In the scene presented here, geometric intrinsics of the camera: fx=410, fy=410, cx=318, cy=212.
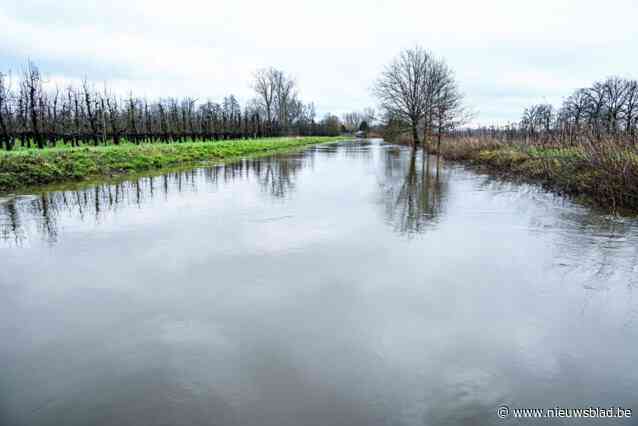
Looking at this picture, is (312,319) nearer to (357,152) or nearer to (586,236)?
(586,236)

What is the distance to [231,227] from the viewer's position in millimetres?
6926

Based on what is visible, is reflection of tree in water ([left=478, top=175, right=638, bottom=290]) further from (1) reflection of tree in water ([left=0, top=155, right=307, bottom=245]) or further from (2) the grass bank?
(2) the grass bank

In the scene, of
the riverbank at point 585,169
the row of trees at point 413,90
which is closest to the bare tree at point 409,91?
the row of trees at point 413,90

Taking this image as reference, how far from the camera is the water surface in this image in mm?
2547

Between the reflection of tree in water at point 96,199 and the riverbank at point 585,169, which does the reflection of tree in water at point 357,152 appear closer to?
the riverbank at point 585,169

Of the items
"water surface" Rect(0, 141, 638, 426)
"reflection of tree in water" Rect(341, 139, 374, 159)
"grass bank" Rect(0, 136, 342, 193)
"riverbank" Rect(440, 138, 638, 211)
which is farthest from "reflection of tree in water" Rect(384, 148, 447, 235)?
"reflection of tree in water" Rect(341, 139, 374, 159)

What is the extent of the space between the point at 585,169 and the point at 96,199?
11874mm

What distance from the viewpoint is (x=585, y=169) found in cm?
1018

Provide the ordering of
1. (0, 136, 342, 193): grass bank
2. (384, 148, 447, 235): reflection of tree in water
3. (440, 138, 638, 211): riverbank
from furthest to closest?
1. (0, 136, 342, 193): grass bank
2. (440, 138, 638, 211): riverbank
3. (384, 148, 447, 235): reflection of tree in water

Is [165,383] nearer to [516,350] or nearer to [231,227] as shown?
[516,350]

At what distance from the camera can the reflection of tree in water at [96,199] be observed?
694 cm

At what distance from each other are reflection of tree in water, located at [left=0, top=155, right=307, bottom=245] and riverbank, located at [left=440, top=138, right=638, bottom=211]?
722cm

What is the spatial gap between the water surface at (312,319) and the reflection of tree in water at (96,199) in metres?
0.11

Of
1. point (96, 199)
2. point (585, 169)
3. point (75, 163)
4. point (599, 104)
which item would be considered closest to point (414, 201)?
point (585, 169)
